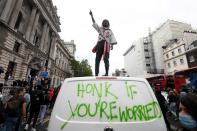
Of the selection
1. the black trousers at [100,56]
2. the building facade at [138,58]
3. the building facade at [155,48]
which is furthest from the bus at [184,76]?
the building facade at [138,58]

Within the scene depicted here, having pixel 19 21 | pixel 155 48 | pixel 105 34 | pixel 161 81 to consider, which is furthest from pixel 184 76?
pixel 155 48

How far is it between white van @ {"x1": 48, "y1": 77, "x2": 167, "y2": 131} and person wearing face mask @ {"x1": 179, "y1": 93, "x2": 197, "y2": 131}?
369 millimetres

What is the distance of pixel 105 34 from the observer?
5.05 meters

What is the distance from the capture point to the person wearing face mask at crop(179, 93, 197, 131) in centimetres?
194

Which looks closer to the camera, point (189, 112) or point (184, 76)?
point (189, 112)

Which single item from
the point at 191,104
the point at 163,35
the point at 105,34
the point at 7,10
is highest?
the point at 163,35

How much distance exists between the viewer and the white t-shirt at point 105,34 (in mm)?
4965

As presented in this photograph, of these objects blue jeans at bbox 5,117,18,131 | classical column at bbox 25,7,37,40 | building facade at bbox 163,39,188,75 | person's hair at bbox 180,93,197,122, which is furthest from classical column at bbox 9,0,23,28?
building facade at bbox 163,39,188,75

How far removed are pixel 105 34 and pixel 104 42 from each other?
363 mm

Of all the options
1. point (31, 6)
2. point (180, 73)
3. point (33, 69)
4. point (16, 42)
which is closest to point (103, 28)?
point (180, 73)

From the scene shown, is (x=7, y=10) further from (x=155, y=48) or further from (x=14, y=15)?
(x=155, y=48)

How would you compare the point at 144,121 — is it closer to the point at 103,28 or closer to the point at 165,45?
the point at 103,28

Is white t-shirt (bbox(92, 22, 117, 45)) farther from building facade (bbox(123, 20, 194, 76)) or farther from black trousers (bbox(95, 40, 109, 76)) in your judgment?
building facade (bbox(123, 20, 194, 76))

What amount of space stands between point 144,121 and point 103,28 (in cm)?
387
